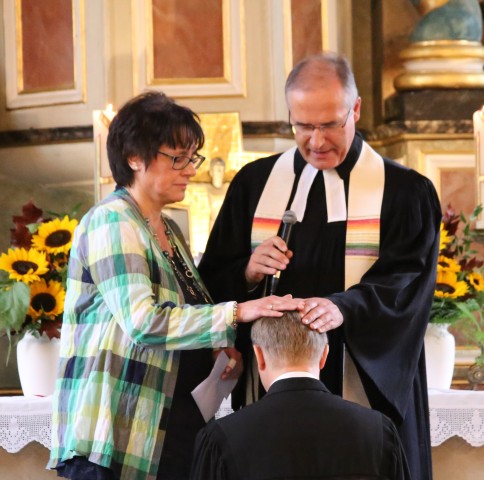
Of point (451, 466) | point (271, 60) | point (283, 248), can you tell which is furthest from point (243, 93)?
point (283, 248)

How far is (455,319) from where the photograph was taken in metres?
4.45

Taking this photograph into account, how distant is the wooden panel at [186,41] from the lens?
242 inches

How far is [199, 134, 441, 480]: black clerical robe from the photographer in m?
3.52

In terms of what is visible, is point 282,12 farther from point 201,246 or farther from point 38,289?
point 38,289

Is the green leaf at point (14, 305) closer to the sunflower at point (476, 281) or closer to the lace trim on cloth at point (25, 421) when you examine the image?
the lace trim on cloth at point (25, 421)

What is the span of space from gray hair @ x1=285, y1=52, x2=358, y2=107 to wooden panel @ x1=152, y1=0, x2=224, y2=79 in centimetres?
255

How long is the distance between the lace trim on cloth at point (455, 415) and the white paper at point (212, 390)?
1034mm

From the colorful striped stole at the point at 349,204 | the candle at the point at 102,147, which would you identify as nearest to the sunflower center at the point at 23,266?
the candle at the point at 102,147

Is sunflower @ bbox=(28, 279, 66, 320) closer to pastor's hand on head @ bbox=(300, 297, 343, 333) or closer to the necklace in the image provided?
the necklace

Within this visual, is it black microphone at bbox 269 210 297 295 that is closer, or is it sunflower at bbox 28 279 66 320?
black microphone at bbox 269 210 297 295

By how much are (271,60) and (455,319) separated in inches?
84.3

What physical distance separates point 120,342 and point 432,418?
1.44 meters

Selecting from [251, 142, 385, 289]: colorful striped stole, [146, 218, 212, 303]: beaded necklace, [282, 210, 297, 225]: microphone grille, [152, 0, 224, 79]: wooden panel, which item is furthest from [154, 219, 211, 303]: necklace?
[152, 0, 224, 79]: wooden panel

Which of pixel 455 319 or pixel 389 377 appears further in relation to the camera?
pixel 455 319
